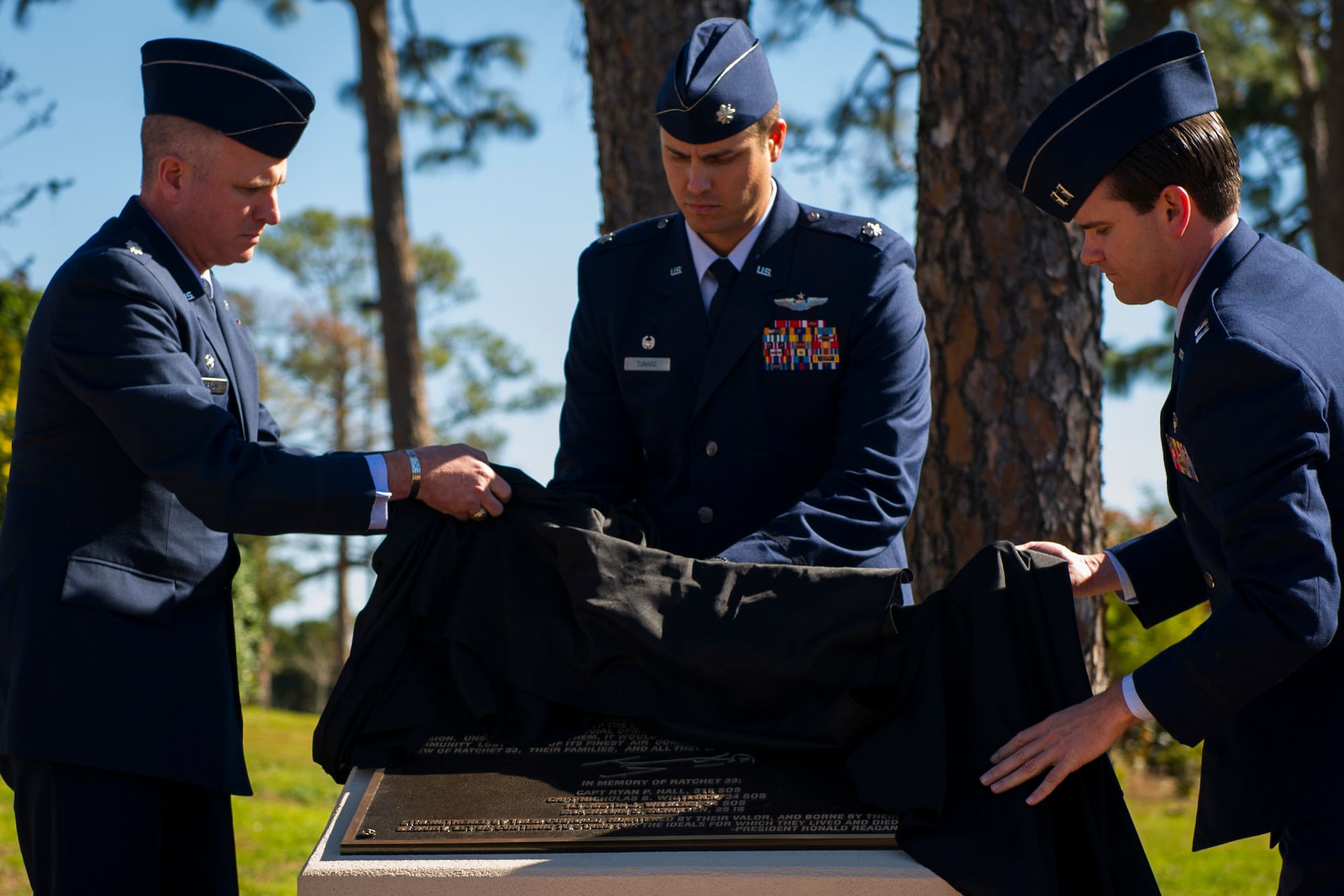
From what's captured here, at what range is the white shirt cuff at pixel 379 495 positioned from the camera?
261 centimetres

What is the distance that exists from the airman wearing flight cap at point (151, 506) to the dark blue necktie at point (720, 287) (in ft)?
2.27

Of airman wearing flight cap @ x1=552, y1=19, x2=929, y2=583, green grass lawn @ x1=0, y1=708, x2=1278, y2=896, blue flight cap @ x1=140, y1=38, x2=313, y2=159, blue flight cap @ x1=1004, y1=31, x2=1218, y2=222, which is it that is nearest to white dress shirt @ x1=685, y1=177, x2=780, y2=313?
airman wearing flight cap @ x1=552, y1=19, x2=929, y2=583

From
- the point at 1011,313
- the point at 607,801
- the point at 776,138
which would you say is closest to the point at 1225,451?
the point at 607,801

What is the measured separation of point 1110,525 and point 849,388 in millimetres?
8693

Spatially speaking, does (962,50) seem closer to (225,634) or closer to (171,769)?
(225,634)

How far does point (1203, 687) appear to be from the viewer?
2057 mm

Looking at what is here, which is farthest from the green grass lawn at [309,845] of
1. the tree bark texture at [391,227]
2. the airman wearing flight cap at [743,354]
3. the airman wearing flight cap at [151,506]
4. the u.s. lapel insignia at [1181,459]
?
the u.s. lapel insignia at [1181,459]

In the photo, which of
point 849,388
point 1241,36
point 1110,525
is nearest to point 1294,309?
point 849,388

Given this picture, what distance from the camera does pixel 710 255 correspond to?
3.09 metres

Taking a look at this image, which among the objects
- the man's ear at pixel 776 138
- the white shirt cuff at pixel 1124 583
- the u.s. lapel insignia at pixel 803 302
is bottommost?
the white shirt cuff at pixel 1124 583

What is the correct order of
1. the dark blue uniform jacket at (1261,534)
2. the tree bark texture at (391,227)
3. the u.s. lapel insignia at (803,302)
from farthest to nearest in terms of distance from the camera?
the tree bark texture at (391,227) → the u.s. lapel insignia at (803,302) → the dark blue uniform jacket at (1261,534)

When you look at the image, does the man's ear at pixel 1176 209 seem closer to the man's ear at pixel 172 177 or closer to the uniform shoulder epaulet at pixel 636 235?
the uniform shoulder epaulet at pixel 636 235

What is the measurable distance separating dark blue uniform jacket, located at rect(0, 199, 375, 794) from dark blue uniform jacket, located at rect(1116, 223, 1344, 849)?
5.28 ft

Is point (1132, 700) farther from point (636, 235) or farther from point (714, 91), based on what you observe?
point (636, 235)
